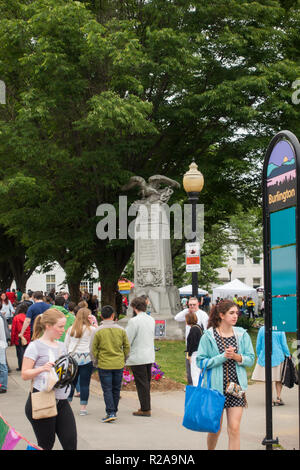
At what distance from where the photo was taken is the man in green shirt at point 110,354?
9.21 m

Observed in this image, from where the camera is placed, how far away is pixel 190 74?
24.5 metres

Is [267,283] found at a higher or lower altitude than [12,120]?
lower

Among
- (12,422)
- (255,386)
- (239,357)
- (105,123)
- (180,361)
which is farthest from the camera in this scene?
(105,123)

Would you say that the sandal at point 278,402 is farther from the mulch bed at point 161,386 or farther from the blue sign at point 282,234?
the blue sign at point 282,234

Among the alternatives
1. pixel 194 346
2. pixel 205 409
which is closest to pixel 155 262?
pixel 194 346

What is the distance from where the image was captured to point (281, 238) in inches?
257

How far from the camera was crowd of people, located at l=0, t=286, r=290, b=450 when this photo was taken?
579 cm

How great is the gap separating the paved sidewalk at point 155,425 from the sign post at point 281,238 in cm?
98

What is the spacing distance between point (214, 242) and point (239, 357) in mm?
36062

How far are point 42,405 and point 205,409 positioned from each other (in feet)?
4.88

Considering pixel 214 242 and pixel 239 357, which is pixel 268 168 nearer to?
pixel 239 357

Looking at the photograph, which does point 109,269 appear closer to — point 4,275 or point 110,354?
point 110,354

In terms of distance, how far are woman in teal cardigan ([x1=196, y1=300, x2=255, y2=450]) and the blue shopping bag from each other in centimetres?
31

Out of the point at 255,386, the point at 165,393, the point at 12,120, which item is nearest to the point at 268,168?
the point at 165,393
